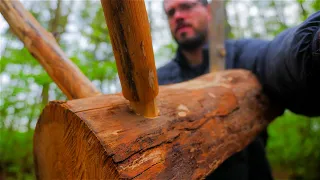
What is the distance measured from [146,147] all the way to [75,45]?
127 inches

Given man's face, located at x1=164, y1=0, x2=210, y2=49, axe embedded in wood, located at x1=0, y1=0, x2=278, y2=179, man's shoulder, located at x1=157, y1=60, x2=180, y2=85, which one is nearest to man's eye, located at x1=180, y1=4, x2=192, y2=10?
man's face, located at x1=164, y1=0, x2=210, y2=49

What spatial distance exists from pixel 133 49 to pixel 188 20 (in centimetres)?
141

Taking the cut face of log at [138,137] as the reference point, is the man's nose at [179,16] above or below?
above

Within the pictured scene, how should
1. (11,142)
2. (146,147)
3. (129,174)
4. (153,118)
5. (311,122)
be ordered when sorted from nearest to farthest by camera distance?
1. (129,174)
2. (146,147)
3. (153,118)
4. (11,142)
5. (311,122)

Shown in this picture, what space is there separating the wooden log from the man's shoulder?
4.58 feet

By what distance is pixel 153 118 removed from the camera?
110 centimetres

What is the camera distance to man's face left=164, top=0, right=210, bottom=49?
2143 millimetres

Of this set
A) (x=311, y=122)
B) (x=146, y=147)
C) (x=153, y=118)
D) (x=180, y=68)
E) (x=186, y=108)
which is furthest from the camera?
(x=311, y=122)

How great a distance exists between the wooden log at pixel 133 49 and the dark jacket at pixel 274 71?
72 centimetres

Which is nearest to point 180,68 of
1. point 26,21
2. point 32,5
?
point 26,21

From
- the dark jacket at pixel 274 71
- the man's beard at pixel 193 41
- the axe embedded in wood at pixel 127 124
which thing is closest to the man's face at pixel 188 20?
the man's beard at pixel 193 41

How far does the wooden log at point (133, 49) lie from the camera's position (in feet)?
2.76

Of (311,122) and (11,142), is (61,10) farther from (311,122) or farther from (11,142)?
(311,122)

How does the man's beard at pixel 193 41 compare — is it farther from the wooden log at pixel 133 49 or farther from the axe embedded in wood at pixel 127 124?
the wooden log at pixel 133 49
